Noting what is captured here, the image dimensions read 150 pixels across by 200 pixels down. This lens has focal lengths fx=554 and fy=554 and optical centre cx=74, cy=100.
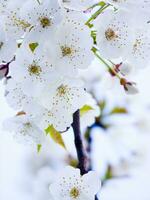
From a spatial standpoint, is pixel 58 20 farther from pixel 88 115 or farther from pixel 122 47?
pixel 88 115

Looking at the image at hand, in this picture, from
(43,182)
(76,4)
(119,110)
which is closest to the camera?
(76,4)

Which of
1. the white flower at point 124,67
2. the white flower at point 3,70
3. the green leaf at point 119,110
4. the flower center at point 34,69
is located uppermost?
the flower center at point 34,69

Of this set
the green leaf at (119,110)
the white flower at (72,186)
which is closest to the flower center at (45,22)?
the white flower at (72,186)

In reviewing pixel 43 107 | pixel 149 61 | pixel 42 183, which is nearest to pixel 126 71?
pixel 149 61

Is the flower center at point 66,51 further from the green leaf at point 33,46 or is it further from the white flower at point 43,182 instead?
the white flower at point 43,182

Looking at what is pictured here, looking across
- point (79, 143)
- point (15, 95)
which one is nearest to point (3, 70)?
point (15, 95)

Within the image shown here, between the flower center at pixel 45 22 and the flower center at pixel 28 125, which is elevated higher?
the flower center at pixel 45 22

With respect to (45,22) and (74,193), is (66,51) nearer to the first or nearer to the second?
(45,22)
